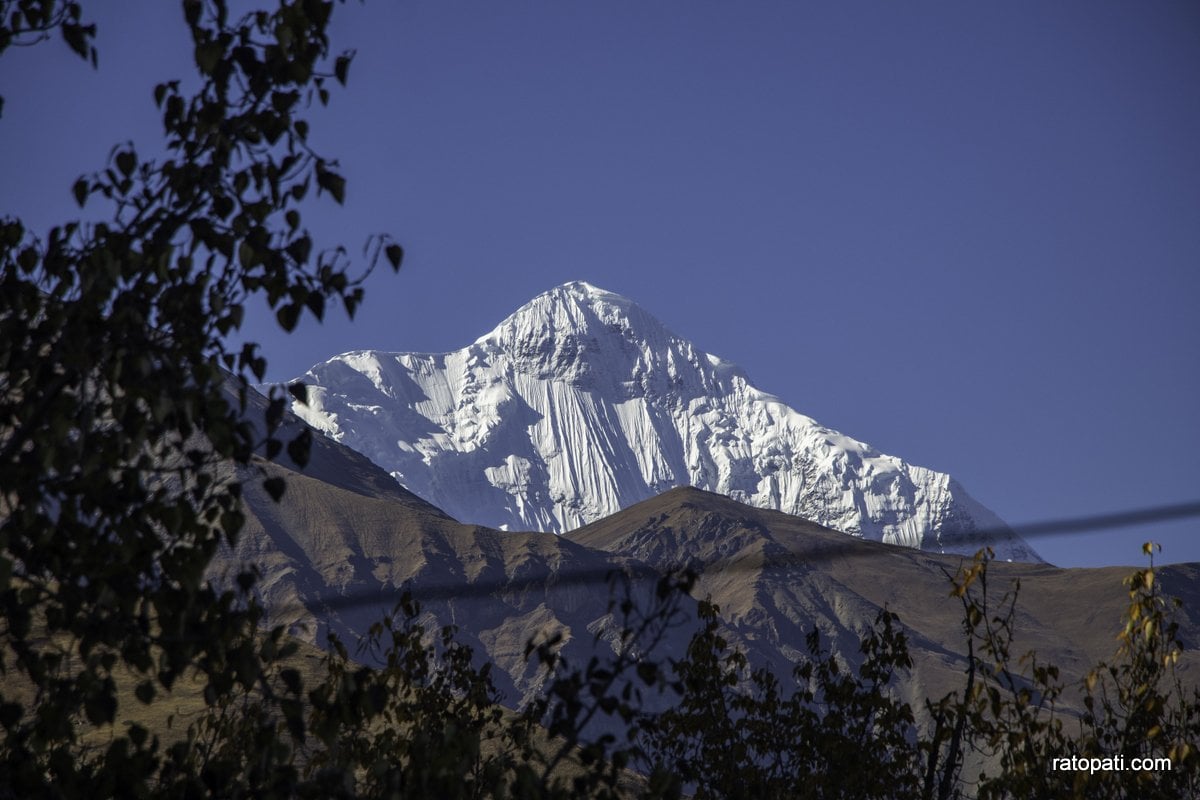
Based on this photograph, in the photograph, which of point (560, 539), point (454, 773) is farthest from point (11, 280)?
point (560, 539)

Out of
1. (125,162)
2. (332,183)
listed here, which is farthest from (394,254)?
(125,162)

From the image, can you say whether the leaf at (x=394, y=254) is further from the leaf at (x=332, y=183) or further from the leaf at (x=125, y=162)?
the leaf at (x=125, y=162)

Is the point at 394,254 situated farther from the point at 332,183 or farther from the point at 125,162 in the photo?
the point at 125,162

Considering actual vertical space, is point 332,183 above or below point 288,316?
above

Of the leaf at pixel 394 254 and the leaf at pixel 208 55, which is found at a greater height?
the leaf at pixel 208 55

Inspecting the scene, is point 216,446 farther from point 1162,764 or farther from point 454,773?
point 1162,764

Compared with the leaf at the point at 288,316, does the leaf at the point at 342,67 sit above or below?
above

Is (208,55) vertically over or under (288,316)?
over

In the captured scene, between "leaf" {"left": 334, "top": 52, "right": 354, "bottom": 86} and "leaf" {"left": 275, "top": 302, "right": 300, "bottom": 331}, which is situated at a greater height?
"leaf" {"left": 334, "top": 52, "right": 354, "bottom": 86}

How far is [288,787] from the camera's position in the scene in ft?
14.0

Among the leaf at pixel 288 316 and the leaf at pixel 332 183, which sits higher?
the leaf at pixel 332 183

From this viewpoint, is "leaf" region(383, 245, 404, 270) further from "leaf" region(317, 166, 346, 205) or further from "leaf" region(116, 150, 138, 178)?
"leaf" region(116, 150, 138, 178)

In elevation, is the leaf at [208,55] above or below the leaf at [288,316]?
above

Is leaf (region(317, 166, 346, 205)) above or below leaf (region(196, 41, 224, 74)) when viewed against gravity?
below
